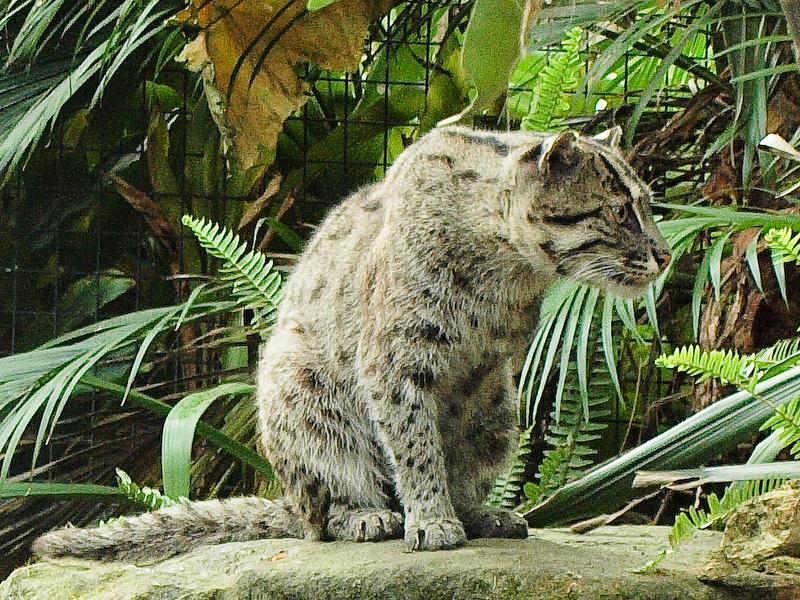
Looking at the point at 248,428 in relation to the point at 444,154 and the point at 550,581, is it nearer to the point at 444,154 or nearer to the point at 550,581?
the point at 444,154

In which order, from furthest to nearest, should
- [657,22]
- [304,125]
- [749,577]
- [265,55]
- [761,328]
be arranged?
[304,125] → [265,55] → [761,328] → [657,22] → [749,577]

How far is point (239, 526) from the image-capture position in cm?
339

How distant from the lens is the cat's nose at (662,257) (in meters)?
2.88

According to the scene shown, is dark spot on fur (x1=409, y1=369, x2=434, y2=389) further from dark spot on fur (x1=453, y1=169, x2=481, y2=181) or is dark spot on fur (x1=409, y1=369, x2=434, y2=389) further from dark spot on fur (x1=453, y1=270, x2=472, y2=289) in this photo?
dark spot on fur (x1=453, y1=169, x2=481, y2=181)

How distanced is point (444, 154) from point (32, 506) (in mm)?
2624

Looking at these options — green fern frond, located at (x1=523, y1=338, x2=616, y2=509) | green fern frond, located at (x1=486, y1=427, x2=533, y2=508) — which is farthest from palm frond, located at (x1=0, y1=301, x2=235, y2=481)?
green fern frond, located at (x1=523, y1=338, x2=616, y2=509)

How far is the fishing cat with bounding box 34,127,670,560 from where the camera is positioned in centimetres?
292

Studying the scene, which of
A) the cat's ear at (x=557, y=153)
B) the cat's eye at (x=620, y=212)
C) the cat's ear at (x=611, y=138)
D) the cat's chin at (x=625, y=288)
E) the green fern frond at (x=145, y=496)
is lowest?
the green fern frond at (x=145, y=496)

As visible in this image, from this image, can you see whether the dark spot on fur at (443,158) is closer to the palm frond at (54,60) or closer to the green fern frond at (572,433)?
the green fern frond at (572,433)

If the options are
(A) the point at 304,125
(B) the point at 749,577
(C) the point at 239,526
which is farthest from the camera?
(A) the point at 304,125

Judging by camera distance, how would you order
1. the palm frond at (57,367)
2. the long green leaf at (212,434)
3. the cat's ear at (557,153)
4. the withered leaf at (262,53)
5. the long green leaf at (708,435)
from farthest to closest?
the withered leaf at (262,53)
the long green leaf at (212,434)
the palm frond at (57,367)
the cat's ear at (557,153)
the long green leaf at (708,435)

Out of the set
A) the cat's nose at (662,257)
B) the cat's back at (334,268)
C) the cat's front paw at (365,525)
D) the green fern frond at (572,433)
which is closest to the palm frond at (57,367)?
the cat's back at (334,268)

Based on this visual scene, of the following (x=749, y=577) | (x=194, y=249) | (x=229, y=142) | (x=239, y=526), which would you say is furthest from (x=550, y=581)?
Result: (x=194, y=249)

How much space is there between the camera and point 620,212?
2893 millimetres
